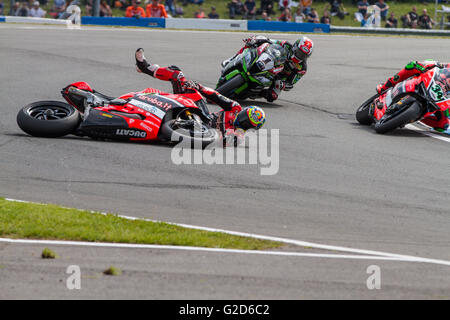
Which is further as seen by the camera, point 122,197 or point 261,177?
point 261,177

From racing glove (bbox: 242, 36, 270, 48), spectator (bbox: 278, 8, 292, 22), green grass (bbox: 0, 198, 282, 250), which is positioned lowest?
spectator (bbox: 278, 8, 292, 22)

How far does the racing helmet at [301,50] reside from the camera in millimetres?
13719

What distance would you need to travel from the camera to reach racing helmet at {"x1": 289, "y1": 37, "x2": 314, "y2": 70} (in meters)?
13.7

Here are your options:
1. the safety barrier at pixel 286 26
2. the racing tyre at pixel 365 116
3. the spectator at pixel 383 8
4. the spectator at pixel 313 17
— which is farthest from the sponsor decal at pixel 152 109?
the spectator at pixel 383 8

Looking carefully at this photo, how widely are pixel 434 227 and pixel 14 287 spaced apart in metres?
4.33

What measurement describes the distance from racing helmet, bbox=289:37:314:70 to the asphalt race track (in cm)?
97

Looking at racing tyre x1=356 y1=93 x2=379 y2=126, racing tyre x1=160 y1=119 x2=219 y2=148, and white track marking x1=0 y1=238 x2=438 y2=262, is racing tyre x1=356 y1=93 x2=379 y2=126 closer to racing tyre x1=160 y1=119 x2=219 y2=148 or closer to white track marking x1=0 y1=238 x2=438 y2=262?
racing tyre x1=160 y1=119 x2=219 y2=148

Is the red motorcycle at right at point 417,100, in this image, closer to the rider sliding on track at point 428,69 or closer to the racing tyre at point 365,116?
the rider sliding on track at point 428,69

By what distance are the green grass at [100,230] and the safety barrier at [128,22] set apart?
2148 cm

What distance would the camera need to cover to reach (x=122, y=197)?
7.89 m

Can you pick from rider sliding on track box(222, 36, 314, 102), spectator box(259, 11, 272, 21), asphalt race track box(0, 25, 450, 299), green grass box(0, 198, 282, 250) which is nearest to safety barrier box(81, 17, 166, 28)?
spectator box(259, 11, 272, 21)

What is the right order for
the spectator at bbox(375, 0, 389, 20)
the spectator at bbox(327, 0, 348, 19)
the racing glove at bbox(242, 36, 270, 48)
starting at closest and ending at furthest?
the racing glove at bbox(242, 36, 270, 48) < the spectator at bbox(375, 0, 389, 20) < the spectator at bbox(327, 0, 348, 19)
